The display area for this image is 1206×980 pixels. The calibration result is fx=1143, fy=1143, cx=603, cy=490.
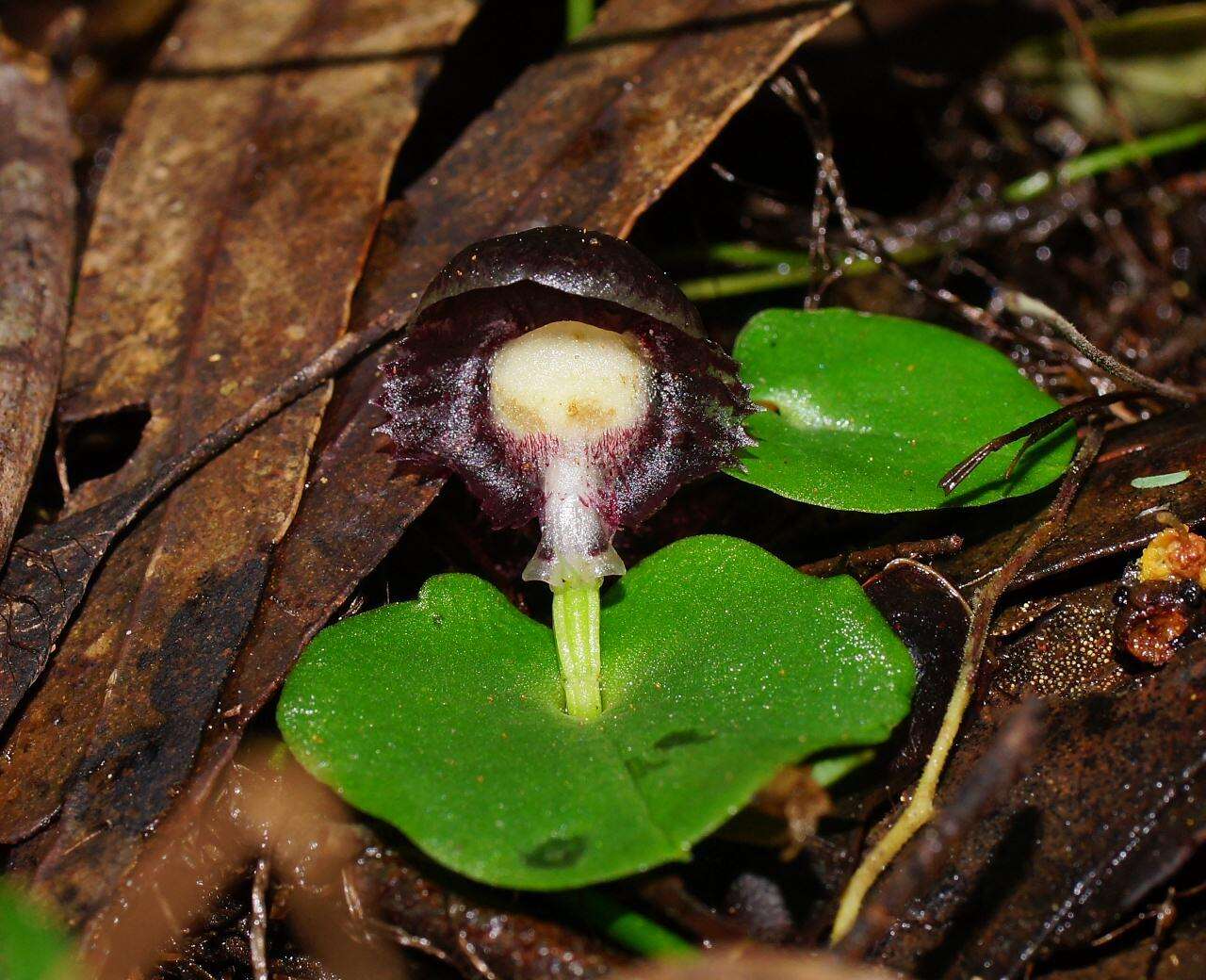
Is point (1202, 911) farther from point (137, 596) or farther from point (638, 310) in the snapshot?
point (137, 596)

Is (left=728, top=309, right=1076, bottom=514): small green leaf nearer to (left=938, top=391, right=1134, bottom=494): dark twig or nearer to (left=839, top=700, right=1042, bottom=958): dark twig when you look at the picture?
(left=938, top=391, right=1134, bottom=494): dark twig

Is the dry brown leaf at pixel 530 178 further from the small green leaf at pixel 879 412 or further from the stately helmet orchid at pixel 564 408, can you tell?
the small green leaf at pixel 879 412

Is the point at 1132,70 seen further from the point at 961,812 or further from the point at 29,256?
the point at 29,256

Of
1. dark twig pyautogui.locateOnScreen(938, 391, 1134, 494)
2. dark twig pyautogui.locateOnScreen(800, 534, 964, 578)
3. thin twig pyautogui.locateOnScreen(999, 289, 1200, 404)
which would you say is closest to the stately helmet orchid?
dark twig pyautogui.locateOnScreen(800, 534, 964, 578)

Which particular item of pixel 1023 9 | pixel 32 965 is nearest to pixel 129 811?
pixel 32 965

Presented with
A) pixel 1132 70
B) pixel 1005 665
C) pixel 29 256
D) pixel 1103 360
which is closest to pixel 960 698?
pixel 1005 665
